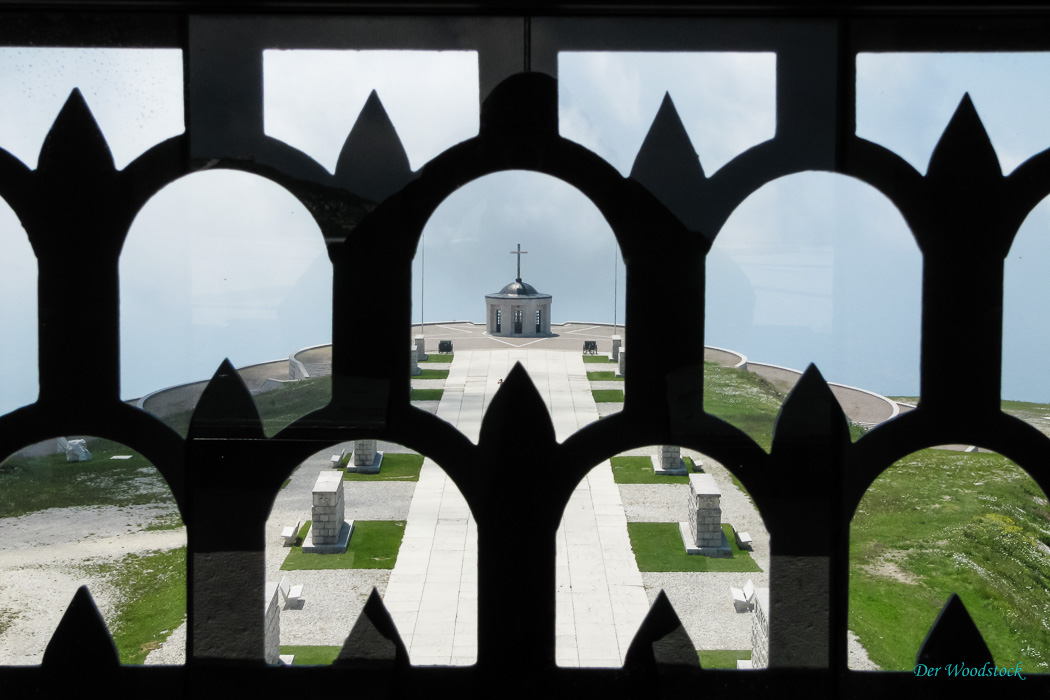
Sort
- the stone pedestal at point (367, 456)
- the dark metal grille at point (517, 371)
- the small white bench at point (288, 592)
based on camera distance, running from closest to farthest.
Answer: the dark metal grille at point (517, 371) → the small white bench at point (288, 592) → the stone pedestal at point (367, 456)

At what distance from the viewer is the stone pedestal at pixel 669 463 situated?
2.69 m

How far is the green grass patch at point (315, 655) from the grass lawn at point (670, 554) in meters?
1.20

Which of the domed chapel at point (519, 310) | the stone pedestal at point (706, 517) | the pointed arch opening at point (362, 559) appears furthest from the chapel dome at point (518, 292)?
the stone pedestal at point (706, 517)

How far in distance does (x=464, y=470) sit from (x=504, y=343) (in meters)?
0.43

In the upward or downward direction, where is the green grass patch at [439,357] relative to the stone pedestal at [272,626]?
upward

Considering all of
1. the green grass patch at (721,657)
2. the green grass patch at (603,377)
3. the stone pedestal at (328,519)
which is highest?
the green grass patch at (603,377)

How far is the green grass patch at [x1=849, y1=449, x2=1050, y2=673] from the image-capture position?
8.07ft

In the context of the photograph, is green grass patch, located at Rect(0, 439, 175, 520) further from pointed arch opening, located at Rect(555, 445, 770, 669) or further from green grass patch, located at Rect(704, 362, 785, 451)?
green grass patch, located at Rect(704, 362, 785, 451)

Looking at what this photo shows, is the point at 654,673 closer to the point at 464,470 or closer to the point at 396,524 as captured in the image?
the point at 464,470

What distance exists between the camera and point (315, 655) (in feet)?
8.09

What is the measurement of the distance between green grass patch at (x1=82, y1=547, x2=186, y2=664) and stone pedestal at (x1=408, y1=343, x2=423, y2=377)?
0.92 metres

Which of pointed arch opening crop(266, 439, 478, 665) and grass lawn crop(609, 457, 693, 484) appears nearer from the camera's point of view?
pointed arch opening crop(266, 439, 478, 665)

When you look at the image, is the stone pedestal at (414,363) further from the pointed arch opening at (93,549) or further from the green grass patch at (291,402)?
the pointed arch opening at (93,549)

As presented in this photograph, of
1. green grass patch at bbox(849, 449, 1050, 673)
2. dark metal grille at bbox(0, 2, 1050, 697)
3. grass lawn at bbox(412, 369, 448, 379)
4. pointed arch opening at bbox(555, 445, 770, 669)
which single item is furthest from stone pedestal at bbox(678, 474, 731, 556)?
grass lawn at bbox(412, 369, 448, 379)
